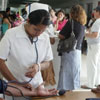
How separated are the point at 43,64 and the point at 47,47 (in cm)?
13

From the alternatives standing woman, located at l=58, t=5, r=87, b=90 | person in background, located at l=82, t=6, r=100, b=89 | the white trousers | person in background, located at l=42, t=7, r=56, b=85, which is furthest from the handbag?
the white trousers

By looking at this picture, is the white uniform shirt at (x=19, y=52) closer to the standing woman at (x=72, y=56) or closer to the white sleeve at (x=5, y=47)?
the white sleeve at (x=5, y=47)

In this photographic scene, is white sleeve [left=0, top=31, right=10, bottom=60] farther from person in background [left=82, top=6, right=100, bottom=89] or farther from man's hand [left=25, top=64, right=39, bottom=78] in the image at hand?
person in background [left=82, top=6, right=100, bottom=89]

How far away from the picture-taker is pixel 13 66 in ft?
5.50

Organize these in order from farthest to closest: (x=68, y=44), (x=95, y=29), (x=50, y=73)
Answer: (x=95, y=29) → (x=50, y=73) → (x=68, y=44)

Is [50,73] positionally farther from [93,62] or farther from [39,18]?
[39,18]

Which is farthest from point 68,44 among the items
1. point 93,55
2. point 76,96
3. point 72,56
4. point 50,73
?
point 76,96

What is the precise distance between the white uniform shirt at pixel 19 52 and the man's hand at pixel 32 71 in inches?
2.7

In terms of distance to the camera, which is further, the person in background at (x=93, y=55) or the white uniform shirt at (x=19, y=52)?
the person in background at (x=93, y=55)

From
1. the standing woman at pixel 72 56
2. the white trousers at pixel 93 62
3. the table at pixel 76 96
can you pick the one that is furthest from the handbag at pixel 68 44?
the table at pixel 76 96

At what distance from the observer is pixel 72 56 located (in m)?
3.14

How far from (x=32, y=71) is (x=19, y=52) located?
0.16 metres

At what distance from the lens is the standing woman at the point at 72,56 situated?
3.09m

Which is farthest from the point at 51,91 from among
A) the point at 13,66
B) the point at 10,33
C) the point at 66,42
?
the point at 66,42
